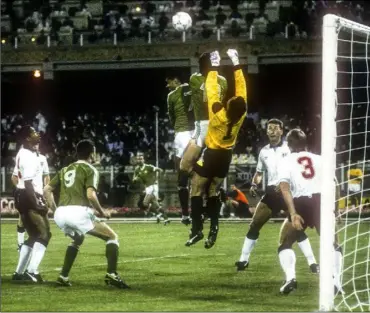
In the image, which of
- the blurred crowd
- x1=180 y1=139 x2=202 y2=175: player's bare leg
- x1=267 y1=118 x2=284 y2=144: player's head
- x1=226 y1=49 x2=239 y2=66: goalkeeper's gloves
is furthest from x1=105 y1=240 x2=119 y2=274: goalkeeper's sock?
the blurred crowd

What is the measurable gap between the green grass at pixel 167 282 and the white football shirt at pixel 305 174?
1.15m

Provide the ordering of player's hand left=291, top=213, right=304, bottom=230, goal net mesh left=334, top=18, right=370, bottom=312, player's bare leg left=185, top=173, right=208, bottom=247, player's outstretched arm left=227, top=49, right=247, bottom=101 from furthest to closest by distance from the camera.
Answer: player's bare leg left=185, top=173, right=208, bottom=247, player's outstretched arm left=227, top=49, right=247, bottom=101, goal net mesh left=334, top=18, right=370, bottom=312, player's hand left=291, top=213, right=304, bottom=230

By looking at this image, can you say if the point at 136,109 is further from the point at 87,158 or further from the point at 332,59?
the point at 332,59

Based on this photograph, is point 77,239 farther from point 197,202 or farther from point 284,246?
point 284,246

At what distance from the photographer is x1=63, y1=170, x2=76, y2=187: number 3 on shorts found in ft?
37.3

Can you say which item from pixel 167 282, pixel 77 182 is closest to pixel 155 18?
pixel 167 282

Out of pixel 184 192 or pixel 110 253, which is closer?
pixel 110 253

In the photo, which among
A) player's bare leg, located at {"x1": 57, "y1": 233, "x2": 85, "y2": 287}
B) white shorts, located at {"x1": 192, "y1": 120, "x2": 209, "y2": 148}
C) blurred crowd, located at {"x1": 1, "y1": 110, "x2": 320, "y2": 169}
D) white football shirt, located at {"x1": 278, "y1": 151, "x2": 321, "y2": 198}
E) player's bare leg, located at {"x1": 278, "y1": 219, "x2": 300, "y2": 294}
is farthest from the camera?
blurred crowd, located at {"x1": 1, "y1": 110, "x2": 320, "y2": 169}

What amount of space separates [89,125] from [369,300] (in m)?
29.7

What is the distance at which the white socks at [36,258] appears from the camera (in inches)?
485

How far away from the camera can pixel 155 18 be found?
40.3 m

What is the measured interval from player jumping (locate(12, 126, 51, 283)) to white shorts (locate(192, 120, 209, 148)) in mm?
2103

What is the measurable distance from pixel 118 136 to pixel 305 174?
87.6ft

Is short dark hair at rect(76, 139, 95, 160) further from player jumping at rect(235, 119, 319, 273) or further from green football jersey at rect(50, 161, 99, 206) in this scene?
player jumping at rect(235, 119, 319, 273)
